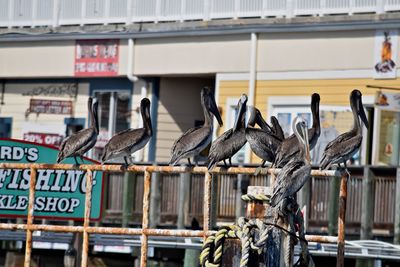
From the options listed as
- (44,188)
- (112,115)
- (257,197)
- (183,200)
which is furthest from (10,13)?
(257,197)

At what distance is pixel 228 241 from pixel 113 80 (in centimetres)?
2027

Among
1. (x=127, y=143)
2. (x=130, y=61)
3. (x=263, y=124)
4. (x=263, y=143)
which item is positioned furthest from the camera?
(x=130, y=61)

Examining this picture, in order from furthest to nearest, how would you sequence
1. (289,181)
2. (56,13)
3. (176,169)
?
1. (56,13)
2. (176,169)
3. (289,181)

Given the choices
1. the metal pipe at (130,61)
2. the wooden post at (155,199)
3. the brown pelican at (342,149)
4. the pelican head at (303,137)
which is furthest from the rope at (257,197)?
the metal pipe at (130,61)

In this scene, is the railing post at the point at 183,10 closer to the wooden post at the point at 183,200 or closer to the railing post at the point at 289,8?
the railing post at the point at 289,8

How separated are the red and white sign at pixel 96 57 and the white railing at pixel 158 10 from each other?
542 millimetres

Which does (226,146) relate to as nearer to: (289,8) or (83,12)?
(289,8)

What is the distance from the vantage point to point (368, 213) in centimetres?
2177

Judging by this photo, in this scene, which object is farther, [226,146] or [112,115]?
[112,115]

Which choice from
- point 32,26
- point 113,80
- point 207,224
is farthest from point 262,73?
point 207,224

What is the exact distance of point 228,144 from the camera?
51.2 ft

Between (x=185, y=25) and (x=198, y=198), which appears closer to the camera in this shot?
(x=198, y=198)

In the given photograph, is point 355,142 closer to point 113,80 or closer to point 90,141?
point 90,141

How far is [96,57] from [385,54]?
805 cm
